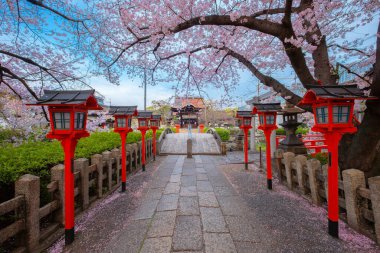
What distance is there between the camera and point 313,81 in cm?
478

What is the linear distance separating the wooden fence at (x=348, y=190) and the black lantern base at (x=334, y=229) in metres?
0.41

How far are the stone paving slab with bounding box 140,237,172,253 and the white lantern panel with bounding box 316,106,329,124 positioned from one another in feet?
10.5

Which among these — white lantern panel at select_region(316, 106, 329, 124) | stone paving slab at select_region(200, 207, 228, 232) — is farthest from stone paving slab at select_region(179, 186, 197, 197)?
white lantern panel at select_region(316, 106, 329, 124)

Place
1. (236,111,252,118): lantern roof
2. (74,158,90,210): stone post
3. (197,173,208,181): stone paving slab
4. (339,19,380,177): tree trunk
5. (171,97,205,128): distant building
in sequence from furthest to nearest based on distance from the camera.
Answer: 1. (171,97,205,128): distant building
2. (236,111,252,118): lantern roof
3. (197,173,208,181): stone paving slab
4. (74,158,90,210): stone post
5. (339,19,380,177): tree trunk

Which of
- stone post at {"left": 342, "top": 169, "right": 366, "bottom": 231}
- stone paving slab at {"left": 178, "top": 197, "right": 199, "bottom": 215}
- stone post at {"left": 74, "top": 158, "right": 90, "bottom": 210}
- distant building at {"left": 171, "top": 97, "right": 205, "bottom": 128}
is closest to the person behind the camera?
stone post at {"left": 342, "top": 169, "right": 366, "bottom": 231}

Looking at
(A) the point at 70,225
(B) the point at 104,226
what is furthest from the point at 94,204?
(A) the point at 70,225

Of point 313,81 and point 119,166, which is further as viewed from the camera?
point 119,166

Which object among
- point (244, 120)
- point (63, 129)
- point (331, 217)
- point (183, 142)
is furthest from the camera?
point (183, 142)

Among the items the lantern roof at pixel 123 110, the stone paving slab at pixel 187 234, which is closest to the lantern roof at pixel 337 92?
the stone paving slab at pixel 187 234

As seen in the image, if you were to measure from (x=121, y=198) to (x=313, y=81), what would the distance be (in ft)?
18.7

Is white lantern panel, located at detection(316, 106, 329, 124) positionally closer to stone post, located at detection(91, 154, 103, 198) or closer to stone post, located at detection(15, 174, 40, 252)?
stone post, located at detection(15, 174, 40, 252)

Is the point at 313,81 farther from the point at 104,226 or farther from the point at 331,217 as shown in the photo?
the point at 104,226

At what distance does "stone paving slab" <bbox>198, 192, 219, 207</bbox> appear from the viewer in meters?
4.46

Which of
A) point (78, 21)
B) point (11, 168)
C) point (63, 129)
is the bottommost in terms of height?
point (11, 168)
